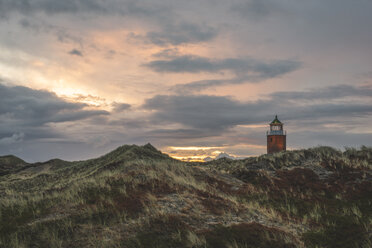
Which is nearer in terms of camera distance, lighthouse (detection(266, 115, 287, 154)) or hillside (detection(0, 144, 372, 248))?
hillside (detection(0, 144, 372, 248))

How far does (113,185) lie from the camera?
16.1 m

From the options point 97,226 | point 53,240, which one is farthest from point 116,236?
point 53,240

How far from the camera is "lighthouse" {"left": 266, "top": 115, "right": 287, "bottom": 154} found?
69.3 metres

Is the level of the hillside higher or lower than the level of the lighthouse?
lower

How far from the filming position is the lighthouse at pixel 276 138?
69.3 m

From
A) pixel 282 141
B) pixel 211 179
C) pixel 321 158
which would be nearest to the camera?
pixel 211 179

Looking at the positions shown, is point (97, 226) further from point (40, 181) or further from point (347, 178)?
point (40, 181)

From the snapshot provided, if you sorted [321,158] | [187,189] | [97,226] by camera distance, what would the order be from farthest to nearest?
1. [321,158]
2. [187,189]
3. [97,226]

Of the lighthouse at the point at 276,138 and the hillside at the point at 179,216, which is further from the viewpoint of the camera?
the lighthouse at the point at 276,138

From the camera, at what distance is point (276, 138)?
69.8 meters

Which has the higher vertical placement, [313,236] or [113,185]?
[113,185]

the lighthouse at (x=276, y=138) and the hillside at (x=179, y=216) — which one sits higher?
the lighthouse at (x=276, y=138)

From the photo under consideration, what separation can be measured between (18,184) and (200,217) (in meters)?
29.9

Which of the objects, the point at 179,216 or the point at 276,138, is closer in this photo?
the point at 179,216
